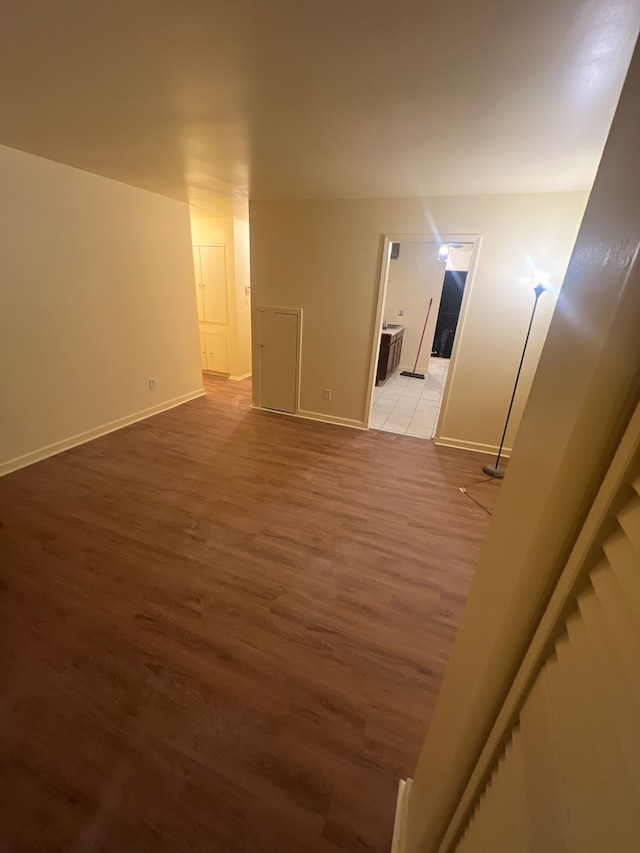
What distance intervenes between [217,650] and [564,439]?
5.93 feet

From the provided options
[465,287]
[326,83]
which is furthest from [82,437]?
[465,287]

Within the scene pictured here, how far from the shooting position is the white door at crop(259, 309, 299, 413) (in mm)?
4188

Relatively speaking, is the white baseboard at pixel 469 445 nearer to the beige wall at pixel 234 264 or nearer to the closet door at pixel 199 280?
the beige wall at pixel 234 264

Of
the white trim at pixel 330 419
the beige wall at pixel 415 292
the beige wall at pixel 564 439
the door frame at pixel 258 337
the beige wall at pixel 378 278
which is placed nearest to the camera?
the beige wall at pixel 564 439

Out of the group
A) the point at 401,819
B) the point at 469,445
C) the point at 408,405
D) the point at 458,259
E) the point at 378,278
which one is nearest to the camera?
the point at 401,819

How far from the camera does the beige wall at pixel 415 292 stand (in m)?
6.55

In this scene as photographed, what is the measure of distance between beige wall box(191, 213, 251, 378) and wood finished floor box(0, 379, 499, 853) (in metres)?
3.28

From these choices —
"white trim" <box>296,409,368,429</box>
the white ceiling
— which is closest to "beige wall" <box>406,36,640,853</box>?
the white ceiling

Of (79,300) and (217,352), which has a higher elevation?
(79,300)

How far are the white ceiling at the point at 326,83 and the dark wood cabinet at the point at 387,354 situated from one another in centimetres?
312

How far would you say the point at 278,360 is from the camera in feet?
14.4

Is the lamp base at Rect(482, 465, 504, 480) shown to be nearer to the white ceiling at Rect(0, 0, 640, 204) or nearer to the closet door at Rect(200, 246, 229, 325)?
the white ceiling at Rect(0, 0, 640, 204)

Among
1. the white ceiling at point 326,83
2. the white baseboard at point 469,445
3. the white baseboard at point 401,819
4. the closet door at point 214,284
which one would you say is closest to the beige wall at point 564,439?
the white baseboard at point 401,819

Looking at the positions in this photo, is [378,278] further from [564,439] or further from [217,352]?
[564,439]
